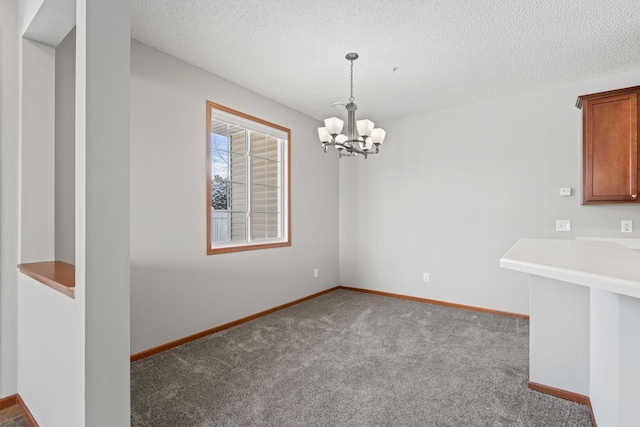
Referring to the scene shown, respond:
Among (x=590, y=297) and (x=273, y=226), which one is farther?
(x=273, y=226)

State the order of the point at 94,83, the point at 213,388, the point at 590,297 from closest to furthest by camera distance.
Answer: the point at 94,83 < the point at 590,297 < the point at 213,388

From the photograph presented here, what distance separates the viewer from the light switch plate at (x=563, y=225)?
139 inches

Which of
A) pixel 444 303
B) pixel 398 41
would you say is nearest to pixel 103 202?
pixel 398 41

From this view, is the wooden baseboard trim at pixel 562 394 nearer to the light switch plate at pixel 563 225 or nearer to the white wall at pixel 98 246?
the light switch plate at pixel 563 225

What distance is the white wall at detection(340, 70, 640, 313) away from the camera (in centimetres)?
355

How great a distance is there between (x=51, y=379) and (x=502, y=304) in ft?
13.9

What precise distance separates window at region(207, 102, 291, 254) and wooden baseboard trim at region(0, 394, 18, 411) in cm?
166

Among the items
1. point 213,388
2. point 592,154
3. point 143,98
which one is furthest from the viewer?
point 592,154

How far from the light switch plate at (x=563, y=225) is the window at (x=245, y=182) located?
3.17m

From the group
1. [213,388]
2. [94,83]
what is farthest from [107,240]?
[213,388]

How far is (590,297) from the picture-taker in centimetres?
187

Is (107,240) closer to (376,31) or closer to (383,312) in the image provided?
(376,31)

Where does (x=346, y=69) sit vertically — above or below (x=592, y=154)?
above

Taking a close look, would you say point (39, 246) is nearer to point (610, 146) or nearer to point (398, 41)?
point (398, 41)
